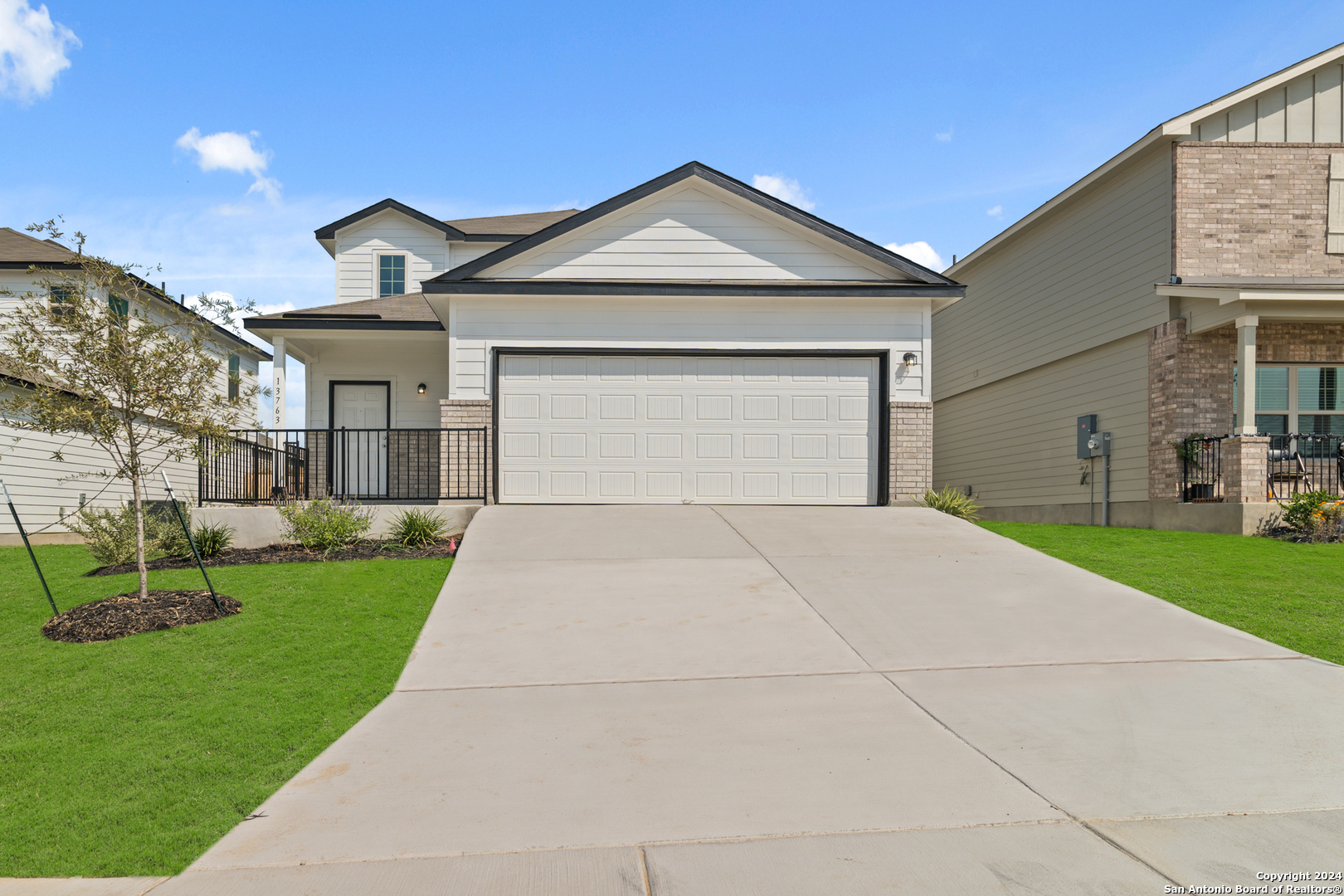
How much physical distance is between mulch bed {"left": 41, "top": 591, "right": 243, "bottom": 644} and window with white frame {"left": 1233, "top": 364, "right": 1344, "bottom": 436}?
15.4m

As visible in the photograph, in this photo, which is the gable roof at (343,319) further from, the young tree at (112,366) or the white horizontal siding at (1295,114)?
the white horizontal siding at (1295,114)

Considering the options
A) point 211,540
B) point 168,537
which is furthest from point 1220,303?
point 168,537

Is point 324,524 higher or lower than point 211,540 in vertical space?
higher

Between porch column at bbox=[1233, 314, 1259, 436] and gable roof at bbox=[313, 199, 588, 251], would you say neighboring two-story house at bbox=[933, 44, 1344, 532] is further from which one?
gable roof at bbox=[313, 199, 588, 251]

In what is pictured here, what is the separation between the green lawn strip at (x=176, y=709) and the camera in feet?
12.9

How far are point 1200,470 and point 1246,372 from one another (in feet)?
5.34

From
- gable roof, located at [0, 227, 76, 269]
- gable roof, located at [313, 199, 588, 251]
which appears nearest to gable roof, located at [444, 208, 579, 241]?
gable roof, located at [313, 199, 588, 251]

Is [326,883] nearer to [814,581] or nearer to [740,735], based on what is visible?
[740,735]

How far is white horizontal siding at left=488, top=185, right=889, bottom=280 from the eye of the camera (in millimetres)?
13234

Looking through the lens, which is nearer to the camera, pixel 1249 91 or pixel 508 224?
pixel 1249 91

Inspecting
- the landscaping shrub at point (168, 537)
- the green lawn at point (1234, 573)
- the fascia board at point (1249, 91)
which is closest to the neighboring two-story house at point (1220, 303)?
the fascia board at point (1249, 91)

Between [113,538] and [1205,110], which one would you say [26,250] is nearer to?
[113,538]

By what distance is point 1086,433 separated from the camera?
53.8ft

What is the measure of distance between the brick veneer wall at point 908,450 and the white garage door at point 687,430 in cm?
30
